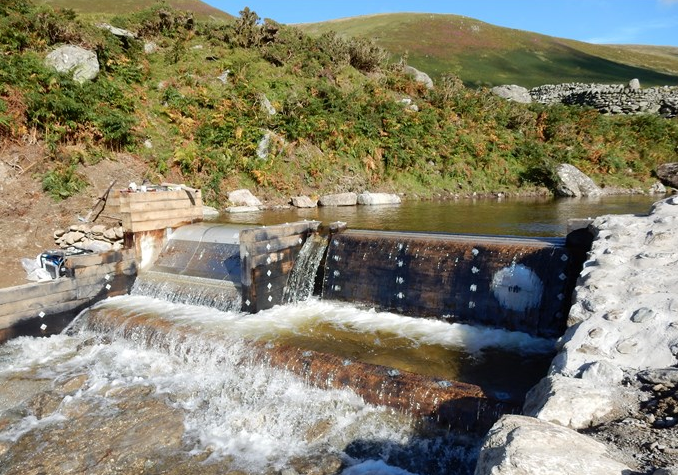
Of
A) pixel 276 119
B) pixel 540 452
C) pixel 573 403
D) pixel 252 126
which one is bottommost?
pixel 573 403

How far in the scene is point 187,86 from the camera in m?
Answer: 22.0

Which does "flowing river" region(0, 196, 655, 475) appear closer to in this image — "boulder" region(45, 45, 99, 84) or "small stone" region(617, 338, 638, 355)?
"small stone" region(617, 338, 638, 355)

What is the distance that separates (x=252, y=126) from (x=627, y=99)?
2825cm

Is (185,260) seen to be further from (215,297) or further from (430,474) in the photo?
(430,474)

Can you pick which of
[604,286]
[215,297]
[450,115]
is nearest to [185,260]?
[215,297]

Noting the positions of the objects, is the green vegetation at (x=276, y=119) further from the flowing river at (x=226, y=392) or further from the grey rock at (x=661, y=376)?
the grey rock at (x=661, y=376)

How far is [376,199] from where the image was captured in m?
19.5

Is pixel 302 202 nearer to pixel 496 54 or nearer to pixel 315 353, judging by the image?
pixel 315 353

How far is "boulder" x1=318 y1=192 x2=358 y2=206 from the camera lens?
62.7 feet

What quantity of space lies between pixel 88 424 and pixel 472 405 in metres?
4.48

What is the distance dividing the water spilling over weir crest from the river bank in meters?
0.97

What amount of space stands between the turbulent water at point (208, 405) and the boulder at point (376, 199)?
11491 mm

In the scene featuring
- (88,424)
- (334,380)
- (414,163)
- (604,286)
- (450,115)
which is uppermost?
(450,115)

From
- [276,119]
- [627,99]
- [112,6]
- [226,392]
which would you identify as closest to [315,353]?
[226,392]
